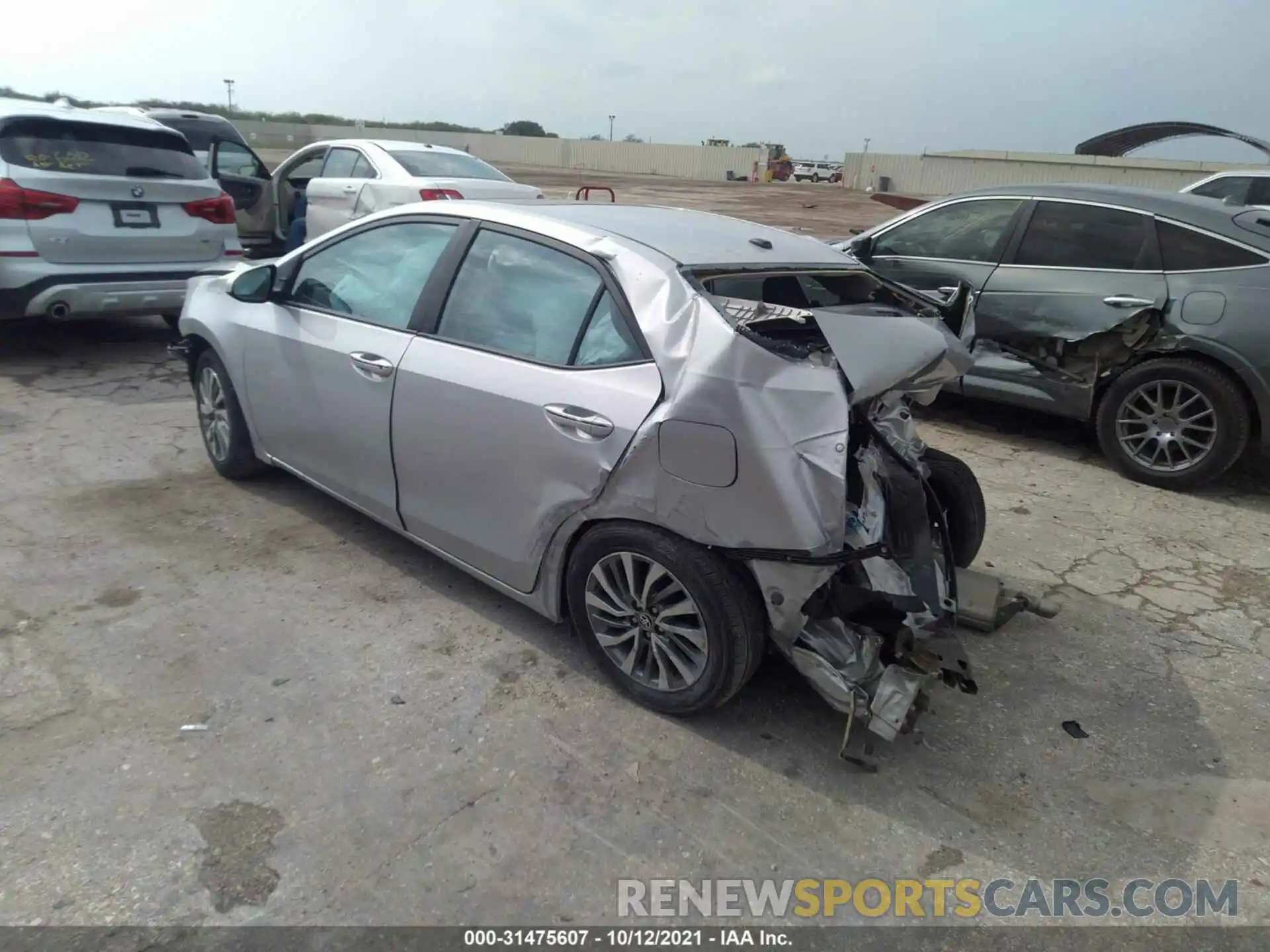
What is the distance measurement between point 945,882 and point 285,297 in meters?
3.65

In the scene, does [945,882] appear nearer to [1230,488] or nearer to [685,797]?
[685,797]

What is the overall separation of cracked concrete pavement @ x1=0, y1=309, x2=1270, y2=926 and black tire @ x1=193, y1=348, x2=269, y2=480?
31cm

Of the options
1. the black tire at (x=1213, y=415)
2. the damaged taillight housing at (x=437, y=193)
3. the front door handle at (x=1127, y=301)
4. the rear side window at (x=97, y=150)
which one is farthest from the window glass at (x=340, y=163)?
the black tire at (x=1213, y=415)

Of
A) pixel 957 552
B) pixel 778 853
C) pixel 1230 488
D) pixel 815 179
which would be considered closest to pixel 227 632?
pixel 778 853

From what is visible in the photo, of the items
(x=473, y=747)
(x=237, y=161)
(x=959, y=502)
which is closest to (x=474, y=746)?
(x=473, y=747)

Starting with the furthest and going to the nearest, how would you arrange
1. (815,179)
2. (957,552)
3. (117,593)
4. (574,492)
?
(815,179) → (957,552) → (117,593) → (574,492)

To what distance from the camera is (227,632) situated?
3461mm

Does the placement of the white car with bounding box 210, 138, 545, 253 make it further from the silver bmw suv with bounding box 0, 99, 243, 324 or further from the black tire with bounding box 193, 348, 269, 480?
the black tire with bounding box 193, 348, 269, 480

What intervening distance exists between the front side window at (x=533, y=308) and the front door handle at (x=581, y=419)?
18cm

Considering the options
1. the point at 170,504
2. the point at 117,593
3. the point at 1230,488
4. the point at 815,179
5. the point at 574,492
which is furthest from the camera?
the point at 815,179

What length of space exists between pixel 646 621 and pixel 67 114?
258 inches

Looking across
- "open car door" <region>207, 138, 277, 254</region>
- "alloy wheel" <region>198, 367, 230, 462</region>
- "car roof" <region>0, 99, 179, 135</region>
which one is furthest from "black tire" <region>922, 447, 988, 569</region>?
"open car door" <region>207, 138, 277, 254</region>

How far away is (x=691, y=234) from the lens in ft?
11.5

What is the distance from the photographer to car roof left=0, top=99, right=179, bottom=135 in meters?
6.46
